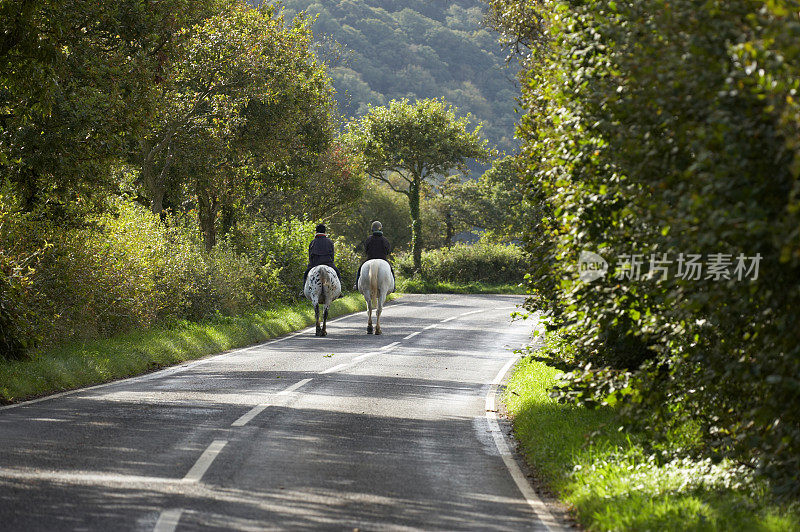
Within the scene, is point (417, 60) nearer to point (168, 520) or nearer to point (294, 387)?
point (294, 387)

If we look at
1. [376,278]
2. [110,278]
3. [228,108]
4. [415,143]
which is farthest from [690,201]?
[415,143]

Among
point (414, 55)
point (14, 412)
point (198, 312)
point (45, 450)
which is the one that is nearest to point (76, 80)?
point (14, 412)

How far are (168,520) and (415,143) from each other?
52630 millimetres

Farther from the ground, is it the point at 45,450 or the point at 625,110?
the point at 625,110

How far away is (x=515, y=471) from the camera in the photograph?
31.2 ft

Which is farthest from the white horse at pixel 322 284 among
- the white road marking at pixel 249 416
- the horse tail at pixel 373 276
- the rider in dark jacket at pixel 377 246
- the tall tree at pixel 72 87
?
the white road marking at pixel 249 416

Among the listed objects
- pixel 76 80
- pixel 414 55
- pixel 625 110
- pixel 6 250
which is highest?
pixel 414 55

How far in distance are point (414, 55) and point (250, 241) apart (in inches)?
4188

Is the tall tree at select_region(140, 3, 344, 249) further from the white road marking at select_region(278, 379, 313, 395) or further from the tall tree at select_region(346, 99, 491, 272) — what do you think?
the tall tree at select_region(346, 99, 491, 272)

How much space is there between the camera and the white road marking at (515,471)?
25.4ft

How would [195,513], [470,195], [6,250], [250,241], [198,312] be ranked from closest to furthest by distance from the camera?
1. [195,513]
2. [6,250]
3. [198,312]
4. [250,241]
5. [470,195]

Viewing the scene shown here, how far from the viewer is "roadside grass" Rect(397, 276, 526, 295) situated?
55.2 m

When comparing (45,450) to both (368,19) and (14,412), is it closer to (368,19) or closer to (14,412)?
(14,412)

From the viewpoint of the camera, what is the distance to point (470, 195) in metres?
83.4
